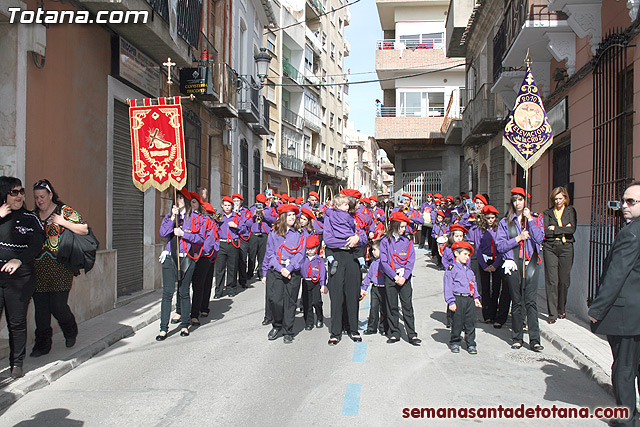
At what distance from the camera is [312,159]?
4075 cm

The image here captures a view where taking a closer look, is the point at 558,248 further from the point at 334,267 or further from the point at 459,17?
the point at 459,17

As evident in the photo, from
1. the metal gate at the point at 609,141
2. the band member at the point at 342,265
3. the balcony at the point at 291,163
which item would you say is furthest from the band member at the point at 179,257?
the balcony at the point at 291,163

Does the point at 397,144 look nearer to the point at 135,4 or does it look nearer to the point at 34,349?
the point at 135,4

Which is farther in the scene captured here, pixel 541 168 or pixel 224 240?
pixel 541 168

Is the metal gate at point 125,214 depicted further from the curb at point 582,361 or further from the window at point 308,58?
the window at point 308,58

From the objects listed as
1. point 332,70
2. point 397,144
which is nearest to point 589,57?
point 397,144

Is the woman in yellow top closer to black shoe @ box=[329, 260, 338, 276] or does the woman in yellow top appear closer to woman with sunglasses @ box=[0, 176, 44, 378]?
black shoe @ box=[329, 260, 338, 276]

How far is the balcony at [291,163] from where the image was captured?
33.1 meters

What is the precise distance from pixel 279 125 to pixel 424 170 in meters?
9.34

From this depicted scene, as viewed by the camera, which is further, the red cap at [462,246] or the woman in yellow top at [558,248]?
the woman in yellow top at [558,248]

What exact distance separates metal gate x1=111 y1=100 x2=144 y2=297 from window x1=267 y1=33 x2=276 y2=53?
2216cm

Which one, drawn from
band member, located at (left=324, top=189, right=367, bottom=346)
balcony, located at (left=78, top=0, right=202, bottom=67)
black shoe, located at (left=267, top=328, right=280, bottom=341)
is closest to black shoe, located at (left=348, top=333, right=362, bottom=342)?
band member, located at (left=324, top=189, right=367, bottom=346)

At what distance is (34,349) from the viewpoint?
635cm

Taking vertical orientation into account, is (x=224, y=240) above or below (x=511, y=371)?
above
